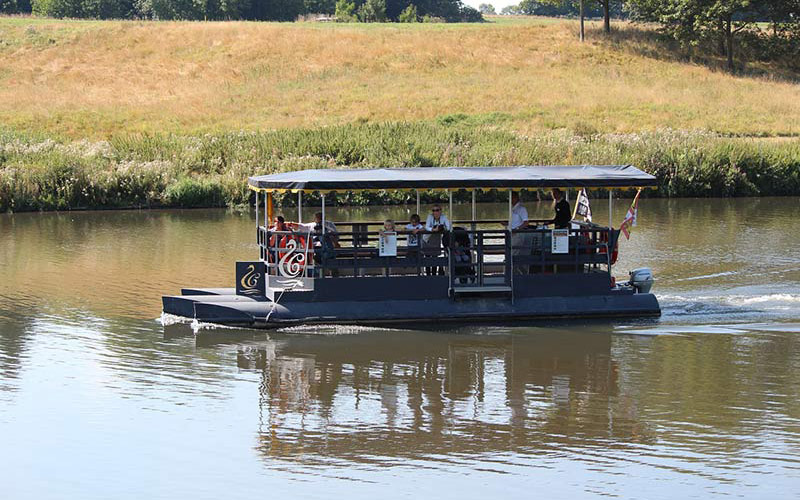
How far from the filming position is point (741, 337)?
17172 mm

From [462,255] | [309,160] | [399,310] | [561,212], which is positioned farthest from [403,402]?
[309,160]

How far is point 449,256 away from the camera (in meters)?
17.7

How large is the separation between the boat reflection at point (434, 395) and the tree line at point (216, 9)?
7769 centimetres

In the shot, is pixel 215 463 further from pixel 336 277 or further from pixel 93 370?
pixel 336 277

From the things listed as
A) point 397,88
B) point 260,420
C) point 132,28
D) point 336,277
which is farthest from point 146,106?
point 260,420

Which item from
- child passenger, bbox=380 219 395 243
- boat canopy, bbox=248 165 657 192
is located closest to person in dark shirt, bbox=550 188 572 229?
boat canopy, bbox=248 165 657 192

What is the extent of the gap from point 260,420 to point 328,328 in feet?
14.5

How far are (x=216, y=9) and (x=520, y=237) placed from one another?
80.1 meters

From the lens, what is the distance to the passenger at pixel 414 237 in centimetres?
1777

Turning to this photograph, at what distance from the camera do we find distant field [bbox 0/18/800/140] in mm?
53594

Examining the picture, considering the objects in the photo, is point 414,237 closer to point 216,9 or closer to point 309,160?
point 309,160

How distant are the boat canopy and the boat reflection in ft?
8.01

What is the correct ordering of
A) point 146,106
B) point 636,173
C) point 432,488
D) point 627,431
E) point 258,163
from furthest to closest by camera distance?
1. point 146,106
2. point 258,163
3. point 636,173
4. point 627,431
5. point 432,488

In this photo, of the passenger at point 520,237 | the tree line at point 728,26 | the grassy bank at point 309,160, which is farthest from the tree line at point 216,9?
the passenger at point 520,237
